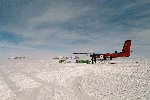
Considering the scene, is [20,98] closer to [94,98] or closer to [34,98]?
[34,98]

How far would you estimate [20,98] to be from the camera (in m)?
7.05

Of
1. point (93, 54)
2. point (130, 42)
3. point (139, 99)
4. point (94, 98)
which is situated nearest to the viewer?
point (139, 99)

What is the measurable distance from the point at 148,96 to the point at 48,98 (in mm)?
6793

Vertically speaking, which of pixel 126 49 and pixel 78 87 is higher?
pixel 126 49

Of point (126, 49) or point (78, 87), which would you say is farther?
point (126, 49)

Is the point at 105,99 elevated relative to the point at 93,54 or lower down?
lower down

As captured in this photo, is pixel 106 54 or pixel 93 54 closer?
pixel 106 54

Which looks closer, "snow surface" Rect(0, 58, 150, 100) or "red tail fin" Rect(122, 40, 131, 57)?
"snow surface" Rect(0, 58, 150, 100)

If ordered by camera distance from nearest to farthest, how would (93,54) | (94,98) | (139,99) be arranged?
(139,99) < (94,98) < (93,54)

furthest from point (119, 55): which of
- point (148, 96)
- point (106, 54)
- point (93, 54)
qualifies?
point (148, 96)

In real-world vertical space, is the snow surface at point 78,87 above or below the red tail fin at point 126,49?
below

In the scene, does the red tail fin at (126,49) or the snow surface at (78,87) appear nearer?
the snow surface at (78,87)

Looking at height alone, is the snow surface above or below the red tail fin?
below

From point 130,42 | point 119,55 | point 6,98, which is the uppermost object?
point 130,42
